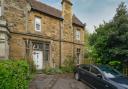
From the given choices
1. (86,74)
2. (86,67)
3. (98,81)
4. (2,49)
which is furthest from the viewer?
(2,49)

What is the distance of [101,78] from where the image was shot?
44.9ft

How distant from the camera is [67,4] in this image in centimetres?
→ 2897

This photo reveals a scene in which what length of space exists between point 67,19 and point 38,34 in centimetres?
598

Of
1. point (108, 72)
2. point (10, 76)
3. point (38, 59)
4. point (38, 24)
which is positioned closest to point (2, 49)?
point (38, 59)

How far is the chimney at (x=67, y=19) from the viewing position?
91.7ft

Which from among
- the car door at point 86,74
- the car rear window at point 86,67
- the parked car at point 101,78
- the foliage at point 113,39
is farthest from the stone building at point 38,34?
the parked car at point 101,78

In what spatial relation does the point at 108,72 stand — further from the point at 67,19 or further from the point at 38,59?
the point at 67,19

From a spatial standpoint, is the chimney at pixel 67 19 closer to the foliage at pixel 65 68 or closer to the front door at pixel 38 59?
the foliage at pixel 65 68

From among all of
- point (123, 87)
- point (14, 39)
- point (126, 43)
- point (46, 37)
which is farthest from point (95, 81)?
point (46, 37)

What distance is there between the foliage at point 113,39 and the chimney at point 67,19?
5481 mm

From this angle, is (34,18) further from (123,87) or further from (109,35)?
(123,87)

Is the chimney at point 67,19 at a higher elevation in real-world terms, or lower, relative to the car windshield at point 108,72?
higher

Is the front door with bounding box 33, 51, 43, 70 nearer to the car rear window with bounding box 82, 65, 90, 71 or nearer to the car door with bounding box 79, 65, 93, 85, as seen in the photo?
the car door with bounding box 79, 65, 93, 85

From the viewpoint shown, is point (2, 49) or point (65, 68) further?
point (65, 68)
